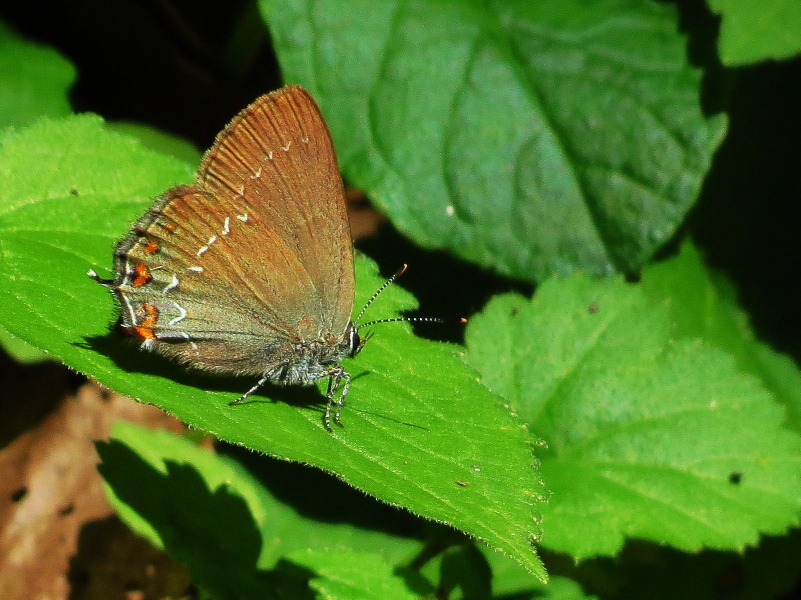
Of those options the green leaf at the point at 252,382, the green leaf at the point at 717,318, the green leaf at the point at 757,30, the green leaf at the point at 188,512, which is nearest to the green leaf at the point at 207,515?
the green leaf at the point at 188,512

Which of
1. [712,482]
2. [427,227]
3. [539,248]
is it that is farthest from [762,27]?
[712,482]

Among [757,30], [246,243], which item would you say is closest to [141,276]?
[246,243]

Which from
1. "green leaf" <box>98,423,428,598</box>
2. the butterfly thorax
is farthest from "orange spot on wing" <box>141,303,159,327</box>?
"green leaf" <box>98,423,428,598</box>

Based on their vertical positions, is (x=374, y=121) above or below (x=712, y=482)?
above

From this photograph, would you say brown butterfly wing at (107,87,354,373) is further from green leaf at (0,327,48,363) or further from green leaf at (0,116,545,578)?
green leaf at (0,327,48,363)

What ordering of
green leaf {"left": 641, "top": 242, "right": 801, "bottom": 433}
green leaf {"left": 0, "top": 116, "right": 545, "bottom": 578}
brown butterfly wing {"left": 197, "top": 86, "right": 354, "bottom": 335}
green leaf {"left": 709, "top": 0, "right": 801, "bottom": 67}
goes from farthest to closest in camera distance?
1. green leaf {"left": 641, "top": 242, "right": 801, "bottom": 433}
2. green leaf {"left": 709, "top": 0, "right": 801, "bottom": 67}
3. brown butterfly wing {"left": 197, "top": 86, "right": 354, "bottom": 335}
4. green leaf {"left": 0, "top": 116, "right": 545, "bottom": 578}

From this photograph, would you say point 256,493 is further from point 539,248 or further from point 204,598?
point 539,248
